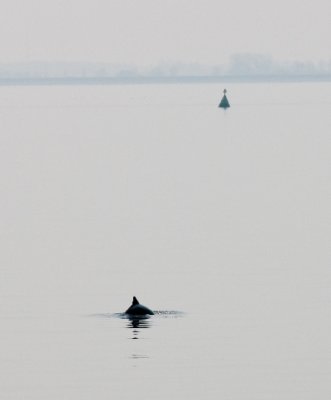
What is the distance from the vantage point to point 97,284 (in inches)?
1906

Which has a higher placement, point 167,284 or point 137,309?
point 167,284

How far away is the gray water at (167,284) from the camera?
3481 cm

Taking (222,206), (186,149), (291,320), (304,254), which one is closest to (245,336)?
(291,320)

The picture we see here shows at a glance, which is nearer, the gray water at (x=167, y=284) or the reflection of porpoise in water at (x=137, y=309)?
the gray water at (x=167, y=284)

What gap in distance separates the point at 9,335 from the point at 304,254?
17052mm

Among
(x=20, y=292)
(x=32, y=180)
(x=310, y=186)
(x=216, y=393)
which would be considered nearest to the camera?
(x=216, y=393)

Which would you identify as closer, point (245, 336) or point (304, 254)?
point (245, 336)

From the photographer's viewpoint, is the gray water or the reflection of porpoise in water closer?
the gray water

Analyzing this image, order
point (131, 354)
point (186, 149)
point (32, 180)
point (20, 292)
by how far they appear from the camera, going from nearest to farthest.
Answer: point (131, 354), point (20, 292), point (32, 180), point (186, 149)

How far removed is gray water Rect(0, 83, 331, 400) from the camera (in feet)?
114

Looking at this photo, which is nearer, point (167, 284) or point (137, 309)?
point (137, 309)

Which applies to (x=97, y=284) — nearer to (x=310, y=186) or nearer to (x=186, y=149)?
(x=310, y=186)

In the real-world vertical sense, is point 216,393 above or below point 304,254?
below

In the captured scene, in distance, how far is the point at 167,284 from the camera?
48.2 m
